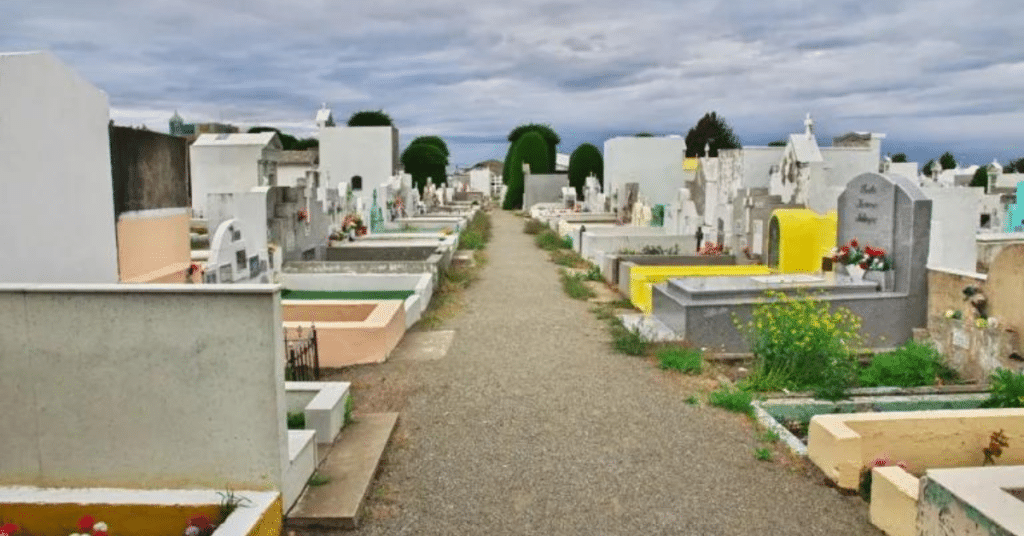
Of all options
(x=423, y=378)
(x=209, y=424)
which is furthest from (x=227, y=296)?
(x=423, y=378)

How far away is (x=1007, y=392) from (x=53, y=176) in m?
7.52

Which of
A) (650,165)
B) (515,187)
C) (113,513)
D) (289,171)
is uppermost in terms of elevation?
(650,165)

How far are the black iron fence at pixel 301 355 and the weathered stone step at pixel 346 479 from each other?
4.41 feet

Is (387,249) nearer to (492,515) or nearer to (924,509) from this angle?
(492,515)

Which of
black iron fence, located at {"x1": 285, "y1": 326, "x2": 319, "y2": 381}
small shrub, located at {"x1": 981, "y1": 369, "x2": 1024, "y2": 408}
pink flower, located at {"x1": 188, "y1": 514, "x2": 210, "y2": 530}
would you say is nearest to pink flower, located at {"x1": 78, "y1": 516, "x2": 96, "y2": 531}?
pink flower, located at {"x1": 188, "y1": 514, "x2": 210, "y2": 530}

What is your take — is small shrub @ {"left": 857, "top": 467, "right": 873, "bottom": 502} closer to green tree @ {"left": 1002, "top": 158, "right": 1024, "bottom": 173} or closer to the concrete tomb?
the concrete tomb

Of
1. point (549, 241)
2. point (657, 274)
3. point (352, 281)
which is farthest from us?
point (549, 241)

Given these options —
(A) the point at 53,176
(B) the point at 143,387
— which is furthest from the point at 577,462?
Answer: (A) the point at 53,176

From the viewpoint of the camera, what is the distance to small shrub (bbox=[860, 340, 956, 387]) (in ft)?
24.7

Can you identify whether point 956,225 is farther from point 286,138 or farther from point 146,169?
point 286,138

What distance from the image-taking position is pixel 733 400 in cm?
673

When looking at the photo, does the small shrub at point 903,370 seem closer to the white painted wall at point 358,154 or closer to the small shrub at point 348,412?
the small shrub at point 348,412

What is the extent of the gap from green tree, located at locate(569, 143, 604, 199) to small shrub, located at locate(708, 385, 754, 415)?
133 feet

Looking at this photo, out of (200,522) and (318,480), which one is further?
(318,480)
